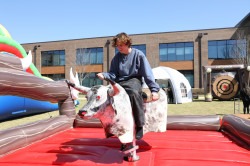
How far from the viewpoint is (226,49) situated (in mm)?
25797

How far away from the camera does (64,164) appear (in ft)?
7.21

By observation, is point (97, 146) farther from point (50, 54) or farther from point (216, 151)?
point (50, 54)

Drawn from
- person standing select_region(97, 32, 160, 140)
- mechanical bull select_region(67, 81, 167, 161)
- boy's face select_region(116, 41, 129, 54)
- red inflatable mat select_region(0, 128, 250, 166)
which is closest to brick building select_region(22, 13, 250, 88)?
red inflatable mat select_region(0, 128, 250, 166)

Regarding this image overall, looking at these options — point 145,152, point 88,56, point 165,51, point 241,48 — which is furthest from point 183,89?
point 88,56

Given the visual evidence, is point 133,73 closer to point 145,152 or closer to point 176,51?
point 145,152

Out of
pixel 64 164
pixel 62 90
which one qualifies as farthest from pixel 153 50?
pixel 64 164

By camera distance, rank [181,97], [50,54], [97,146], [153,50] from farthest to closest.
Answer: [50,54] < [153,50] < [181,97] < [97,146]

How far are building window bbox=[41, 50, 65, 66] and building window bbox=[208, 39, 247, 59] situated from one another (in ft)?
59.2

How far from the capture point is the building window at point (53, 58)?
31.9 m

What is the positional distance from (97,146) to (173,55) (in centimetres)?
2525

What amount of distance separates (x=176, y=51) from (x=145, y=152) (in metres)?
25.6

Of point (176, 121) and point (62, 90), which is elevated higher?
point (62, 90)

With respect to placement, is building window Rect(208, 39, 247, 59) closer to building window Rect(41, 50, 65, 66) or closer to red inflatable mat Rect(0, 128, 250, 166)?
building window Rect(41, 50, 65, 66)

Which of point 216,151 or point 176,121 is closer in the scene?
point 216,151
